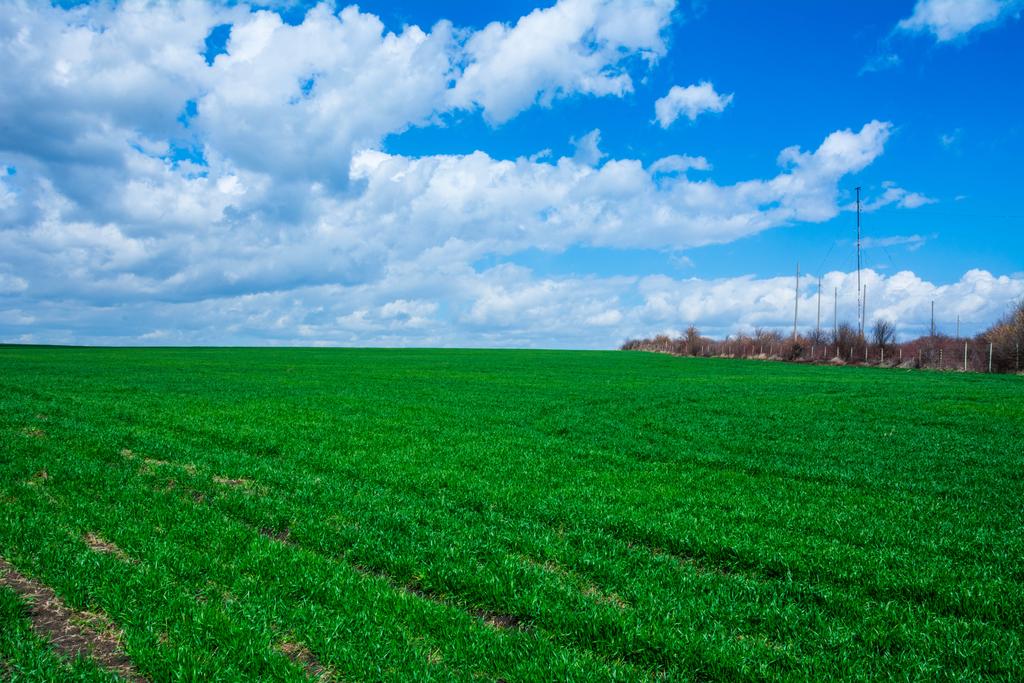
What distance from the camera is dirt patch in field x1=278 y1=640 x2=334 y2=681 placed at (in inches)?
229

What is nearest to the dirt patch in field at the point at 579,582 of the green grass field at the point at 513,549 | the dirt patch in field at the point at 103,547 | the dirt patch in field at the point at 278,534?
the green grass field at the point at 513,549

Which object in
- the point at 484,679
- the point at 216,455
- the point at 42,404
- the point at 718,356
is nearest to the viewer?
the point at 484,679

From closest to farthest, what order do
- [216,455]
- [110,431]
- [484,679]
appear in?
[484,679] < [216,455] < [110,431]

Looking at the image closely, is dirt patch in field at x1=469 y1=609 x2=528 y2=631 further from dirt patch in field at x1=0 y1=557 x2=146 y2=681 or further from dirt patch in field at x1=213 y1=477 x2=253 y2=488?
dirt patch in field at x1=213 y1=477 x2=253 y2=488

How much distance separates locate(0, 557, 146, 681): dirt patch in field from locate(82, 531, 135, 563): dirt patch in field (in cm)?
95

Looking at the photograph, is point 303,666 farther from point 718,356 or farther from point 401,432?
point 718,356

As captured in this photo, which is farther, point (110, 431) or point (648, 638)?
point (110, 431)

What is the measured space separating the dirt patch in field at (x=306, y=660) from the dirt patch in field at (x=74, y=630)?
1.26m

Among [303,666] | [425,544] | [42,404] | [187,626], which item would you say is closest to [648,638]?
[303,666]

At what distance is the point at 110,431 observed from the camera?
17953 mm

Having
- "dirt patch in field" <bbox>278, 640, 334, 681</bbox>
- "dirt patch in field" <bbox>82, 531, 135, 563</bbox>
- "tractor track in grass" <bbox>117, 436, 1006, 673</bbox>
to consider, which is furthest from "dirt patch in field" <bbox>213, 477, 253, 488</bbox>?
"dirt patch in field" <bbox>278, 640, 334, 681</bbox>

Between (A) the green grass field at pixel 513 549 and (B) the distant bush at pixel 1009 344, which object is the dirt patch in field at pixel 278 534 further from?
(B) the distant bush at pixel 1009 344

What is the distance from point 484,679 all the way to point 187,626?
3.28m

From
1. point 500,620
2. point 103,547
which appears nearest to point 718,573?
point 500,620
